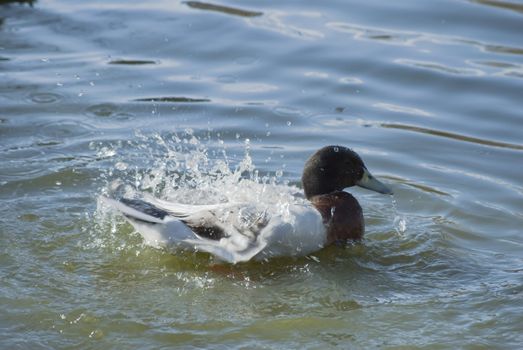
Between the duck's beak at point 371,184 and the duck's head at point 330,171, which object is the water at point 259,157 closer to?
the duck's head at point 330,171

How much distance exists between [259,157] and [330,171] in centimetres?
145

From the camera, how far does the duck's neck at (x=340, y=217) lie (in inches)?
277

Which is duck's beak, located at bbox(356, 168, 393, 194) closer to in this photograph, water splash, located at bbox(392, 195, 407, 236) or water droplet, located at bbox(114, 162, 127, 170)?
water splash, located at bbox(392, 195, 407, 236)

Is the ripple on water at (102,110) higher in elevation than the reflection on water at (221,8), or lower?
lower

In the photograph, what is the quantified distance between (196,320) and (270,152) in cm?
294

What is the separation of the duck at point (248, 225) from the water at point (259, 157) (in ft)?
0.43

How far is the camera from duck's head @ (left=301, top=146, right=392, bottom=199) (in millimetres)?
7254

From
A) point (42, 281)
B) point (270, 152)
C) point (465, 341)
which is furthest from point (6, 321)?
point (270, 152)

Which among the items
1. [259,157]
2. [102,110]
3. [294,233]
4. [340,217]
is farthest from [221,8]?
[294,233]

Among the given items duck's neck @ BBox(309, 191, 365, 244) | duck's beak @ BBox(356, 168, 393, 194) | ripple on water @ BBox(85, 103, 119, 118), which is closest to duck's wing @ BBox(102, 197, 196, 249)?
duck's neck @ BBox(309, 191, 365, 244)

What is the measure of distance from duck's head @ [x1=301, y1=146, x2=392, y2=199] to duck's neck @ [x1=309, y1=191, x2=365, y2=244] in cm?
11

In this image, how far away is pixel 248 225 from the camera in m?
6.78

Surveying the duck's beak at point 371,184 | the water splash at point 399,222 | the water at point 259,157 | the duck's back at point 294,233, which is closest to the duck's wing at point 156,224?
the water at point 259,157

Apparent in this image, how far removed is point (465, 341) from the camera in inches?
230
